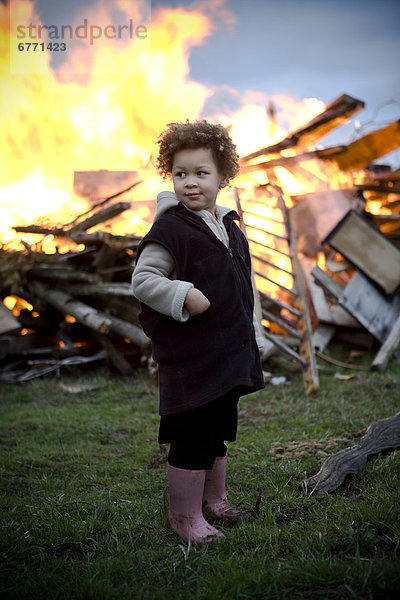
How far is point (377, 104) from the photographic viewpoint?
26.9ft

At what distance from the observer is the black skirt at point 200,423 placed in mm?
2182

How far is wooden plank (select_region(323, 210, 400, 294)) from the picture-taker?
6.61 meters

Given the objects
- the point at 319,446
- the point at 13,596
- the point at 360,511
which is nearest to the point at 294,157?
the point at 319,446

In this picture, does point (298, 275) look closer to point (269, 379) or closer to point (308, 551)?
point (269, 379)

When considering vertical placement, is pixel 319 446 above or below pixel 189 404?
below

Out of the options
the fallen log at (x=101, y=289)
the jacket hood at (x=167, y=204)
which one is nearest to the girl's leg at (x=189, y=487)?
the jacket hood at (x=167, y=204)

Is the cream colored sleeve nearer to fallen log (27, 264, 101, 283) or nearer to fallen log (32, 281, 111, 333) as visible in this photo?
fallen log (32, 281, 111, 333)

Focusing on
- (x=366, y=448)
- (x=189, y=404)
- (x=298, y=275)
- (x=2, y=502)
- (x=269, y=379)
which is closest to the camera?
(x=189, y=404)

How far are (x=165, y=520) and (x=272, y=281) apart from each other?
3900 mm

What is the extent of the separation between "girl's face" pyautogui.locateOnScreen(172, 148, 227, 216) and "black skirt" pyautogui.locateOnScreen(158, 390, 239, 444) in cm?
96

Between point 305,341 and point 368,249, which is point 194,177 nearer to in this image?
point 305,341

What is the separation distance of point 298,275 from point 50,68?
6988mm

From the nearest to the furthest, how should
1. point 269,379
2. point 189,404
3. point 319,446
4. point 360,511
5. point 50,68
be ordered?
point 189,404
point 360,511
point 319,446
point 269,379
point 50,68

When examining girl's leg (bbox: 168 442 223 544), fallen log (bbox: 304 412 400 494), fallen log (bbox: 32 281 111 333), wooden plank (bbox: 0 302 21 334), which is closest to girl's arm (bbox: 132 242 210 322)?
girl's leg (bbox: 168 442 223 544)
